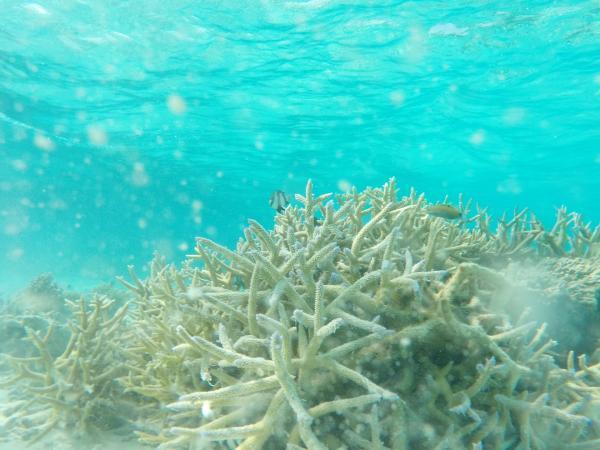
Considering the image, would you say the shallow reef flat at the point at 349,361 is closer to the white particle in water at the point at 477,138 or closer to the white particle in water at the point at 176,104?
the white particle in water at the point at 176,104

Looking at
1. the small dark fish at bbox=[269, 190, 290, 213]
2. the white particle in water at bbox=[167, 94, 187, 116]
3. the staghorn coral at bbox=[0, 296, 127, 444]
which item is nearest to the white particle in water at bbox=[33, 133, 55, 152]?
the white particle in water at bbox=[167, 94, 187, 116]

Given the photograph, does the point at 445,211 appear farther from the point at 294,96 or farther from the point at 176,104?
the point at 176,104

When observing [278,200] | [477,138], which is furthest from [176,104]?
[477,138]

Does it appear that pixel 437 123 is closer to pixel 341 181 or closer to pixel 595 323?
A: pixel 341 181

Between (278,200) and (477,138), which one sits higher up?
(477,138)

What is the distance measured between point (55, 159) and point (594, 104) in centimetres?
3833

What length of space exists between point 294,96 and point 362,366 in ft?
62.1

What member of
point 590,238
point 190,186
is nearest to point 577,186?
point 190,186

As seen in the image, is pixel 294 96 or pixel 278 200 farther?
pixel 294 96

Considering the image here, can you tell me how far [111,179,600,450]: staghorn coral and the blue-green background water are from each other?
1259cm

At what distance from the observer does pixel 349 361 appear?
8.41 feet

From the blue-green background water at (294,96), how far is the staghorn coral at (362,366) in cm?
1259

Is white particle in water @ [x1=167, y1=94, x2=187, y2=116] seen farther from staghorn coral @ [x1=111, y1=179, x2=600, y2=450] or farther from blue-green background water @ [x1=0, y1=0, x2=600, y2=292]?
staghorn coral @ [x1=111, y1=179, x2=600, y2=450]

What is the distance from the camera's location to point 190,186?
43469 mm
